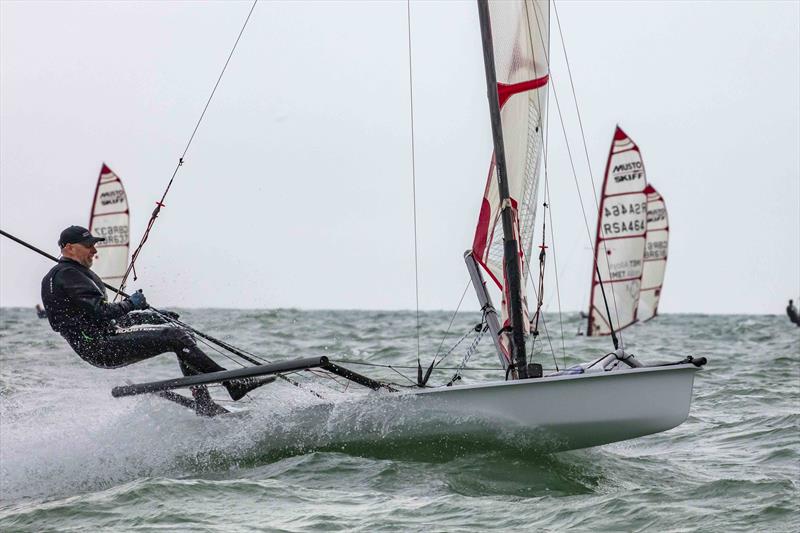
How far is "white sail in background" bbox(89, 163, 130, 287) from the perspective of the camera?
2431cm

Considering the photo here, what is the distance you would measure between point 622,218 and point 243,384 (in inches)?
623

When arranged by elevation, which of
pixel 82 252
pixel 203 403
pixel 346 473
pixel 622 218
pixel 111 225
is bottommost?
pixel 346 473

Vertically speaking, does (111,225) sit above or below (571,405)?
above

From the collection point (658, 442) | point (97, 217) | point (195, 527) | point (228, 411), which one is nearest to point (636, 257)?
point (97, 217)

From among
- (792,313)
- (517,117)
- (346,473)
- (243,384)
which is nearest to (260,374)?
(243,384)

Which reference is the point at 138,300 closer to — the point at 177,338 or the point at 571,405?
the point at 177,338

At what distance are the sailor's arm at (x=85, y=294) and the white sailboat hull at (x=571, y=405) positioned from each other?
6.48 ft

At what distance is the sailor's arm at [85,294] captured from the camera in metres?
6.83

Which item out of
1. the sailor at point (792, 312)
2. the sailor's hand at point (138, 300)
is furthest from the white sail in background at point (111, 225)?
the sailor at point (792, 312)

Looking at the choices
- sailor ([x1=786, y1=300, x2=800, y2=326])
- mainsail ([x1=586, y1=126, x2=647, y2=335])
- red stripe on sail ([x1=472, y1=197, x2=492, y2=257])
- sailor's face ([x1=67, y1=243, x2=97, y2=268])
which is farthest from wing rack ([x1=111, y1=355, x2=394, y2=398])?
sailor ([x1=786, y1=300, x2=800, y2=326])

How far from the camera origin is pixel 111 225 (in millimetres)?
24531

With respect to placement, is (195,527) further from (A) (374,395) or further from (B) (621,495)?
(B) (621,495)

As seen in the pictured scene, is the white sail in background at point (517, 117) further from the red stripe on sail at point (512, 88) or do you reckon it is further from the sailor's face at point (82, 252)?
the sailor's face at point (82, 252)

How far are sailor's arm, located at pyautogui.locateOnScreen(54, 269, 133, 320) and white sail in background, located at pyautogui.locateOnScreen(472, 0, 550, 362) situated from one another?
8.62ft
